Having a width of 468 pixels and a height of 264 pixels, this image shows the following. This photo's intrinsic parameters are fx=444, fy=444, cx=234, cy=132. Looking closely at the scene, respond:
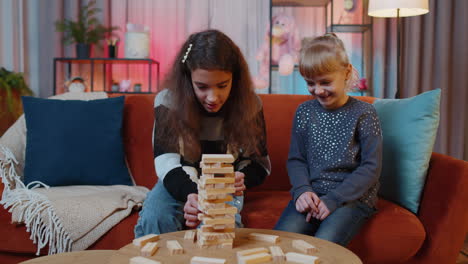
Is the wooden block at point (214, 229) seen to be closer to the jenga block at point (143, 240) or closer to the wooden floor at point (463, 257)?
the jenga block at point (143, 240)

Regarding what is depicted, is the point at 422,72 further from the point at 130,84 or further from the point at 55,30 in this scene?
the point at 55,30

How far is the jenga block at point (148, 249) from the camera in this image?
92cm

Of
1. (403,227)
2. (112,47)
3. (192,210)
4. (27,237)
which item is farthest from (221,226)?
(112,47)

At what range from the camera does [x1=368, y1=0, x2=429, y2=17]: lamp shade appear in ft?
9.70

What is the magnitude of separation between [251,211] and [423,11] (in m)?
2.29

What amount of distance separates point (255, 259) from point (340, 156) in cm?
73

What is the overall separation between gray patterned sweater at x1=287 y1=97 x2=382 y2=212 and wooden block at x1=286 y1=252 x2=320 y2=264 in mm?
526

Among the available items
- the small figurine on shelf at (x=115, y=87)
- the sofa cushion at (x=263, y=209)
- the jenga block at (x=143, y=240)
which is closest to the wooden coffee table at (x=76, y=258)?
the jenga block at (x=143, y=240)

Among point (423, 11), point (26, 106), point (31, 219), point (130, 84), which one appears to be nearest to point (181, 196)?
point (31, 219)

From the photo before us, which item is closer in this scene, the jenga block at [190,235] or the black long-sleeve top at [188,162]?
the jenga block at [190,235]

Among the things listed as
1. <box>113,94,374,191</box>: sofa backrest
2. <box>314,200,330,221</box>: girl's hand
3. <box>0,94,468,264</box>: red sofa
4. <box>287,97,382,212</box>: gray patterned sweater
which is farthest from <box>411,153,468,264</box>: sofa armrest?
<box>113,94,374,191</box>: sofa backrest

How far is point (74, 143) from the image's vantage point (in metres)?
1.88

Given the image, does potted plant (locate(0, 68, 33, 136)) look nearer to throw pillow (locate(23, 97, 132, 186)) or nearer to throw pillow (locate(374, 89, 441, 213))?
throw pillow (locate(23, 97, 132, 186))

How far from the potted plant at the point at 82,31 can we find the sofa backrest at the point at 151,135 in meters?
1.87
